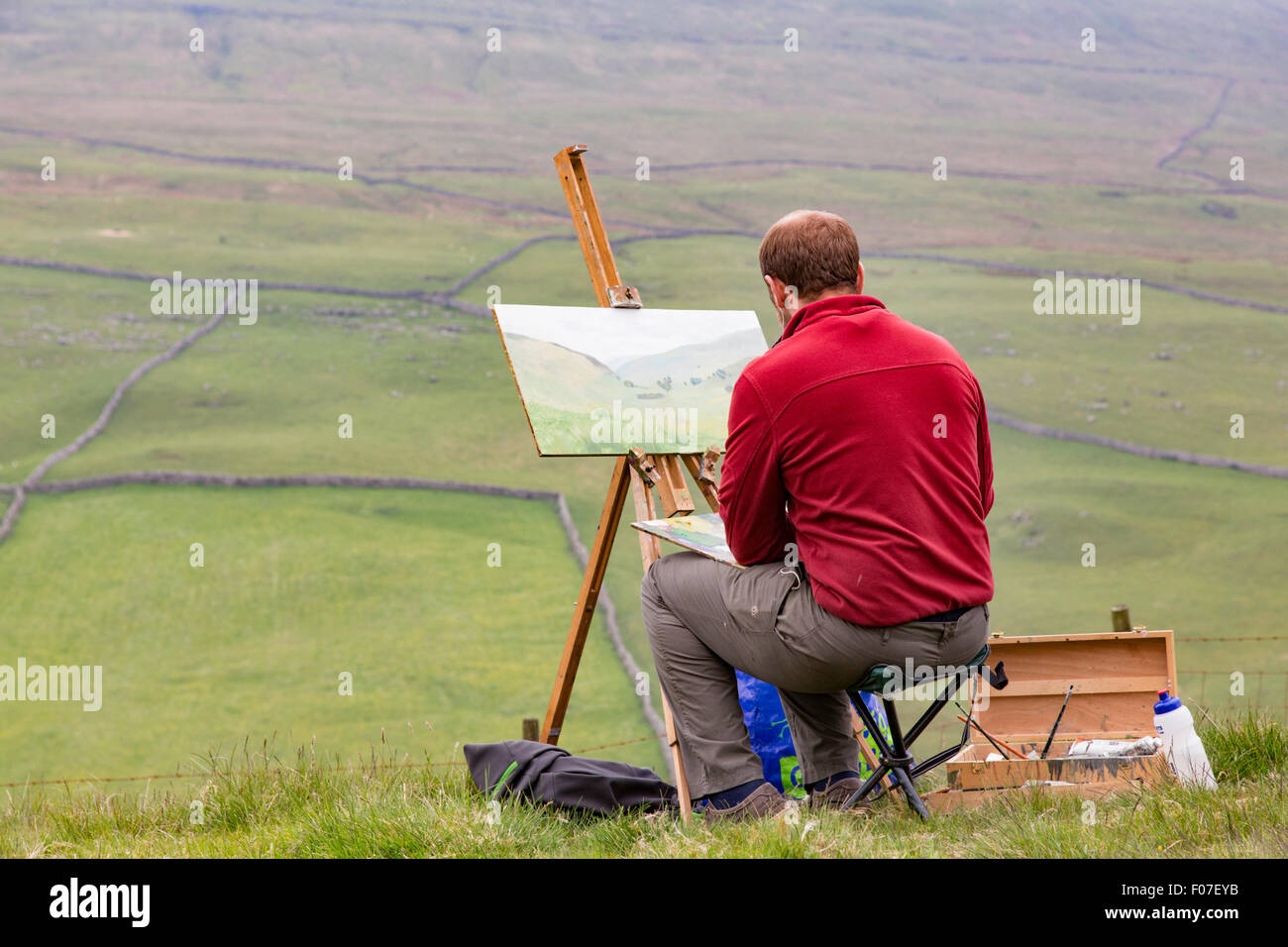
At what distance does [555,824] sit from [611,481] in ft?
4.00

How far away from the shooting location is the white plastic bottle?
126 inches

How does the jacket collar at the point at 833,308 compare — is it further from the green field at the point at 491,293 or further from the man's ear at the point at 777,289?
the green field at the point at 491,293

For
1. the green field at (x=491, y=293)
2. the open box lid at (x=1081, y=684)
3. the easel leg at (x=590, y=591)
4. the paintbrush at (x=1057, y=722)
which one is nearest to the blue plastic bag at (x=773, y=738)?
the paintbrush at (x=1057, y=722)

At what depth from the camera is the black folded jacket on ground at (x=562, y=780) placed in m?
3.24

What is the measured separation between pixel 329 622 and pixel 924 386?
21153 mm

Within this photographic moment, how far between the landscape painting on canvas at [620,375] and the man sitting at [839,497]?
945mm

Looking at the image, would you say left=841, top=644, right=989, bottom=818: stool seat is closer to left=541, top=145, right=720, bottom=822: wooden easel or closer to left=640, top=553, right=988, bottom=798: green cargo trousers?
left=640, top=553, right=988, bottom=798: green cargo trousers

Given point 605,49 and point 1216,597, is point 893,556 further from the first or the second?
point 605,49

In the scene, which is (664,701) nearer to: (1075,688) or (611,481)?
(611,481)

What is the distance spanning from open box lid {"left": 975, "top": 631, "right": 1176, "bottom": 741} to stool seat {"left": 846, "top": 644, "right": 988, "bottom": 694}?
105 cm

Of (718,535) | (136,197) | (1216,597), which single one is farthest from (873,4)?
(718,535)

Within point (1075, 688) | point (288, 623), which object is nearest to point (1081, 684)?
point (1075, 688)

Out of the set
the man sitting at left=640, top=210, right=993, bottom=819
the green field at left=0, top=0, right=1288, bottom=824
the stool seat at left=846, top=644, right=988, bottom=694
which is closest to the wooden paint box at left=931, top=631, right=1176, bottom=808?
the stool seat at left=846, top=644, right=988, bottom=694
